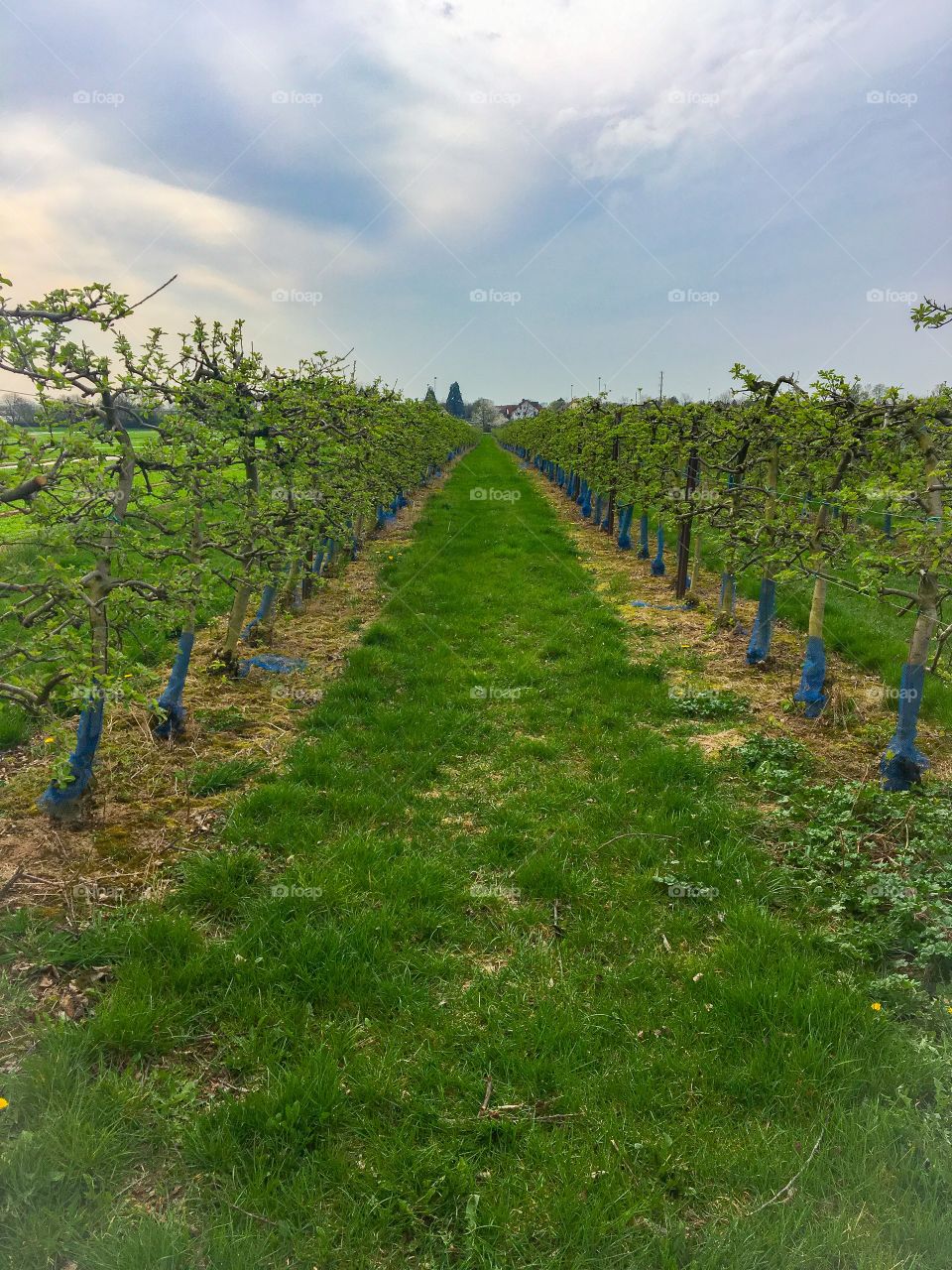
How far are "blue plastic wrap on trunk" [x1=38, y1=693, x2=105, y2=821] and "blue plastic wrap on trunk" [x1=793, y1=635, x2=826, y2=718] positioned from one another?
854 cm

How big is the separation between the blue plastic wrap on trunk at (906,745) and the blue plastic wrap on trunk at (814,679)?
190 centimetres

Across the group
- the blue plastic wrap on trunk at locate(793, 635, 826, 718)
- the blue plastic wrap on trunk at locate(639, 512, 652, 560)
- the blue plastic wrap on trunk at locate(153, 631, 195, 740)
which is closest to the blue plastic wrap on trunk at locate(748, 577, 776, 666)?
the blue plastic wrap on trunk at locate(793, 635, 826, 718)

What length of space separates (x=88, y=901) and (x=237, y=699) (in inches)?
163

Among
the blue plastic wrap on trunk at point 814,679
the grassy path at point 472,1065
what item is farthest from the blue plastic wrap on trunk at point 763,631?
the grassy path at point 472,1065

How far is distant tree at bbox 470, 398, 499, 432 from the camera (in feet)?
553

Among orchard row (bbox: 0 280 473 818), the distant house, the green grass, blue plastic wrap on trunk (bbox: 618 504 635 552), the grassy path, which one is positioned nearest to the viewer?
the grassy path

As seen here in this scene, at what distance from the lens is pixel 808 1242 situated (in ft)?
9.04

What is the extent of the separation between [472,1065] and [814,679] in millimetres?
7106

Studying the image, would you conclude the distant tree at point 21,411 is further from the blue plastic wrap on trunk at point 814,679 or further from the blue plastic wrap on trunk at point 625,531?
the blue plastic wrap on trunk at point 625,531

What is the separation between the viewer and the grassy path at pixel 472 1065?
9.37 feet

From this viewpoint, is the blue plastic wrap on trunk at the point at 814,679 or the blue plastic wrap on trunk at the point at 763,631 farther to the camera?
the blue plastic wrap on trunk at the point at 763,631

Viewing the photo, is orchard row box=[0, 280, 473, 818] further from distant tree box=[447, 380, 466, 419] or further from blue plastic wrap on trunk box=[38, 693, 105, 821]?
distant tree box=[447, 380, 466, 419]

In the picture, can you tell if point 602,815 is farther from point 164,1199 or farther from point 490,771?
point 164,1199

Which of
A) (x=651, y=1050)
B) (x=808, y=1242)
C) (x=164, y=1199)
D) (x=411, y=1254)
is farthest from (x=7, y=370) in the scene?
(x=808, y=1242)
